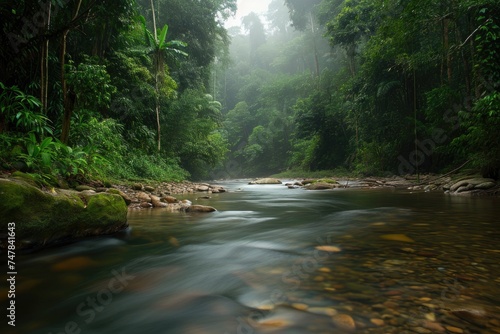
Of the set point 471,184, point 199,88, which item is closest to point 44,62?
point 471,184

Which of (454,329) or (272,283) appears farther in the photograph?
(272,283)

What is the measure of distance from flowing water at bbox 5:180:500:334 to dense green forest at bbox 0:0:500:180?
188 cm

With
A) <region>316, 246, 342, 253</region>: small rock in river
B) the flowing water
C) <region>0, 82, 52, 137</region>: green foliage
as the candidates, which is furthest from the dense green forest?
<region>316, 246, 342, 253</region>: small rock in river

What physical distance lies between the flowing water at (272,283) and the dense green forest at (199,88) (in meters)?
1.88

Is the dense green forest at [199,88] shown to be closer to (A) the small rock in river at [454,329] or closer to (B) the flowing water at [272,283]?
(B) the flowing water at [272,283]

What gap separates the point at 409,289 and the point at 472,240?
1.48 metres

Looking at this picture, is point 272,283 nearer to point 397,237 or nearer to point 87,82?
point 397,237

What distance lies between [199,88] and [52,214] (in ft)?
58.2

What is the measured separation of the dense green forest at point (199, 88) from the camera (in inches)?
190

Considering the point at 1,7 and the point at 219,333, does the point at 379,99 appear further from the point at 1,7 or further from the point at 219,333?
the point at 219,333

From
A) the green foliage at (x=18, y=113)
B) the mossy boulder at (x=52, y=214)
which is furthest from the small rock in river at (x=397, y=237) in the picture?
the green foliage at (x=18, y=113)

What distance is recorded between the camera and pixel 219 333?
1238mm

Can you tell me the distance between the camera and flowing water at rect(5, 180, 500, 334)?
1289 mm

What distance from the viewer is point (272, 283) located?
1.77 meters
